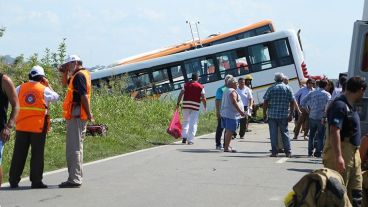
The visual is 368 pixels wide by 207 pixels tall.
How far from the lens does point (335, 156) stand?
26.2 feet

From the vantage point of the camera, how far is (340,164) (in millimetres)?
7898

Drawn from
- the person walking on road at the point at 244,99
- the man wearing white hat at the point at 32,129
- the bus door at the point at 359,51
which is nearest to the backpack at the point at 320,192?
the man wearing white hat at the point at 32,129

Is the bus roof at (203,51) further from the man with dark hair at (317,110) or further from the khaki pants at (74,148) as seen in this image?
the khaki pants at (74,148)

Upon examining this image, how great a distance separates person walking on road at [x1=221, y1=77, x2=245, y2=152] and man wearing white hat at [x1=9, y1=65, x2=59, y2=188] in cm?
651

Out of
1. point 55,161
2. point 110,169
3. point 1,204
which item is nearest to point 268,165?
point 110,169

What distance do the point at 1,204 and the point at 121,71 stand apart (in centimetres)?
2331

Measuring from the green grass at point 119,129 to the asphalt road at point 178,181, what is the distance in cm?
65

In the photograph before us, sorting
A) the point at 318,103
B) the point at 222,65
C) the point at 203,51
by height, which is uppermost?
the point at 203,51

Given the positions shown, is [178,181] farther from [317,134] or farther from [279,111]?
[317,134]

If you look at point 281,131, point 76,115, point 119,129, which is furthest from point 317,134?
point 76,115

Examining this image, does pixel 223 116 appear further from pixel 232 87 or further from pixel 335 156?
pixel 335 156

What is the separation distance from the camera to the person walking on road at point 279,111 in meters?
15.9

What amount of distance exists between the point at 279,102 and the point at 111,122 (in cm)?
703

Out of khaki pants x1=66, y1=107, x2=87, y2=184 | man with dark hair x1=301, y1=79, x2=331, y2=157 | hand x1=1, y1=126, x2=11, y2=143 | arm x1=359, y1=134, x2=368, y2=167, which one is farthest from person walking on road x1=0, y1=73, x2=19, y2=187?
man with dark hair x1=301, y1=79, x2=331, y2=157
